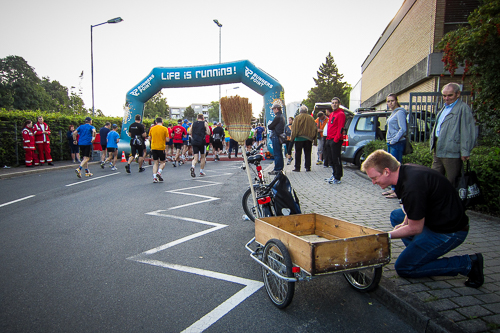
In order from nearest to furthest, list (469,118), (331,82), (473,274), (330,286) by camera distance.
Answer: (473,274)
(330,286)
(469,118)
(331,82)

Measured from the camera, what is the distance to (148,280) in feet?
11.1

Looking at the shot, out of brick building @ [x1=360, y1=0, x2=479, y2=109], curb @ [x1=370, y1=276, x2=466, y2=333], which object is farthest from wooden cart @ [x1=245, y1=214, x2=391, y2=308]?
brick building @ [x1=360, y1=0, x2=479, y2=109]

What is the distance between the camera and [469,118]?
454 cm

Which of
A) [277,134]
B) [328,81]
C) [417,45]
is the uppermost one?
[328,81]

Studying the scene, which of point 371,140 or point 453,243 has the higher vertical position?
point 371,140

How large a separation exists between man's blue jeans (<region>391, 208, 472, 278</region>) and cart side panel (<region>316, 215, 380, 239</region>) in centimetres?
51

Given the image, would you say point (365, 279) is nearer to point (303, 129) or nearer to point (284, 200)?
point (284, 200)

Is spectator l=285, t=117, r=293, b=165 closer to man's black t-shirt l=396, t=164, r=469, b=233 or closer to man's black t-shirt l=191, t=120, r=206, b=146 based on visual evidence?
man's black t-shirt l=191, t=120, r=206, b=146

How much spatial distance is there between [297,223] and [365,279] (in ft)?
2.81

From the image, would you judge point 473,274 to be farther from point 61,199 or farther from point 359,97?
point 359,97

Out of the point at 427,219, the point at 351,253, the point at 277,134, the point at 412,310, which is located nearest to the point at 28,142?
the point at 277,134

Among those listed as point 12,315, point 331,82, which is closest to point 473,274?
point 12,315

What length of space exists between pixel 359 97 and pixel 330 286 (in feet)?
119

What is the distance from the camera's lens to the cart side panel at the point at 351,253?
2508mm
